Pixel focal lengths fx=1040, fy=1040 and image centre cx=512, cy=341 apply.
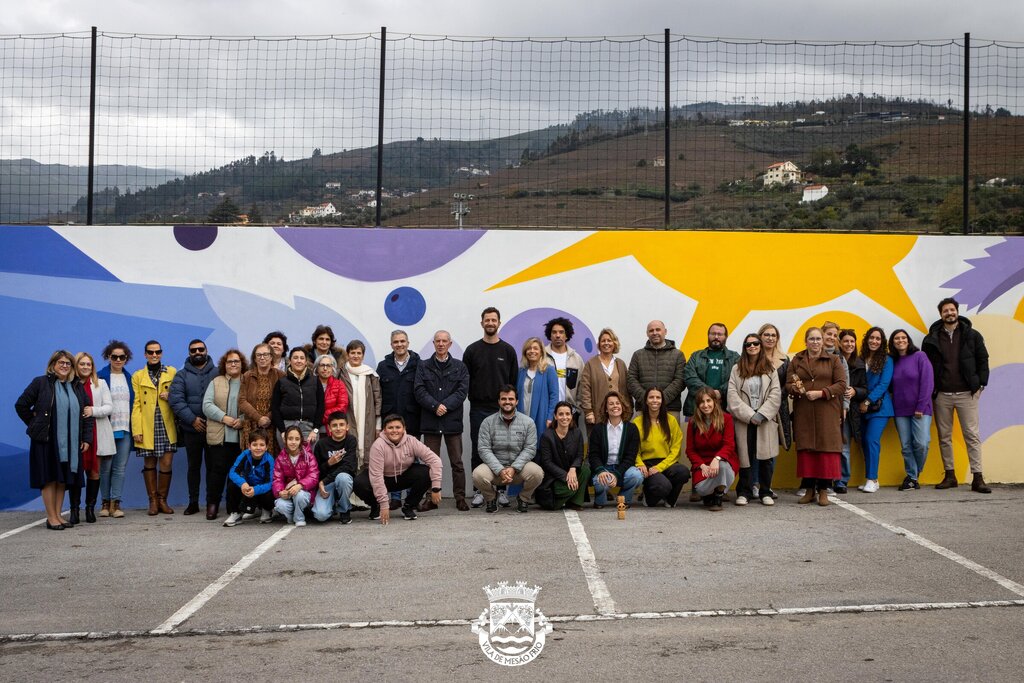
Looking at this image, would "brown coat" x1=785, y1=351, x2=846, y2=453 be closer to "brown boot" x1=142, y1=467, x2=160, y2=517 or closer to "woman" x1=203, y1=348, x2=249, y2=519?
"woman" x1=203, y1=348, x2=249, y2=519

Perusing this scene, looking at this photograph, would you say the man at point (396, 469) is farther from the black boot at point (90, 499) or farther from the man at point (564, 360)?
the black boot at point (90, 499)

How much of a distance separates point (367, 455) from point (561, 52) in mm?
5003

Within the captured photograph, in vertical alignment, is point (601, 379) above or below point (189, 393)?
above

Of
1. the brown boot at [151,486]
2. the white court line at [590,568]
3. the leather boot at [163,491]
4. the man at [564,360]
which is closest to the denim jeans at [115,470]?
the brown boot at [151,486]

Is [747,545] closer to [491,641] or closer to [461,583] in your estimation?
[461,583]

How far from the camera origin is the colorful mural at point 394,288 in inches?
437

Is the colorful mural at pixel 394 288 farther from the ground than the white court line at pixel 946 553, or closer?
farther from the ground

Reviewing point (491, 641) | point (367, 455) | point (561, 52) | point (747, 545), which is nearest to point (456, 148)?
point (561, 52)

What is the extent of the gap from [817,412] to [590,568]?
12.3ft

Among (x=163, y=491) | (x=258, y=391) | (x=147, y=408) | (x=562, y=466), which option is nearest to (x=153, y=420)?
(x=147, y=408)

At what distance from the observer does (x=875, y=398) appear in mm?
10703

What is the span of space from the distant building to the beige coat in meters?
2.88

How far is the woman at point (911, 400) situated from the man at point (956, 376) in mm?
152

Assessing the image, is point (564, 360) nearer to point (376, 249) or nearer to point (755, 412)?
point (755, 412)
